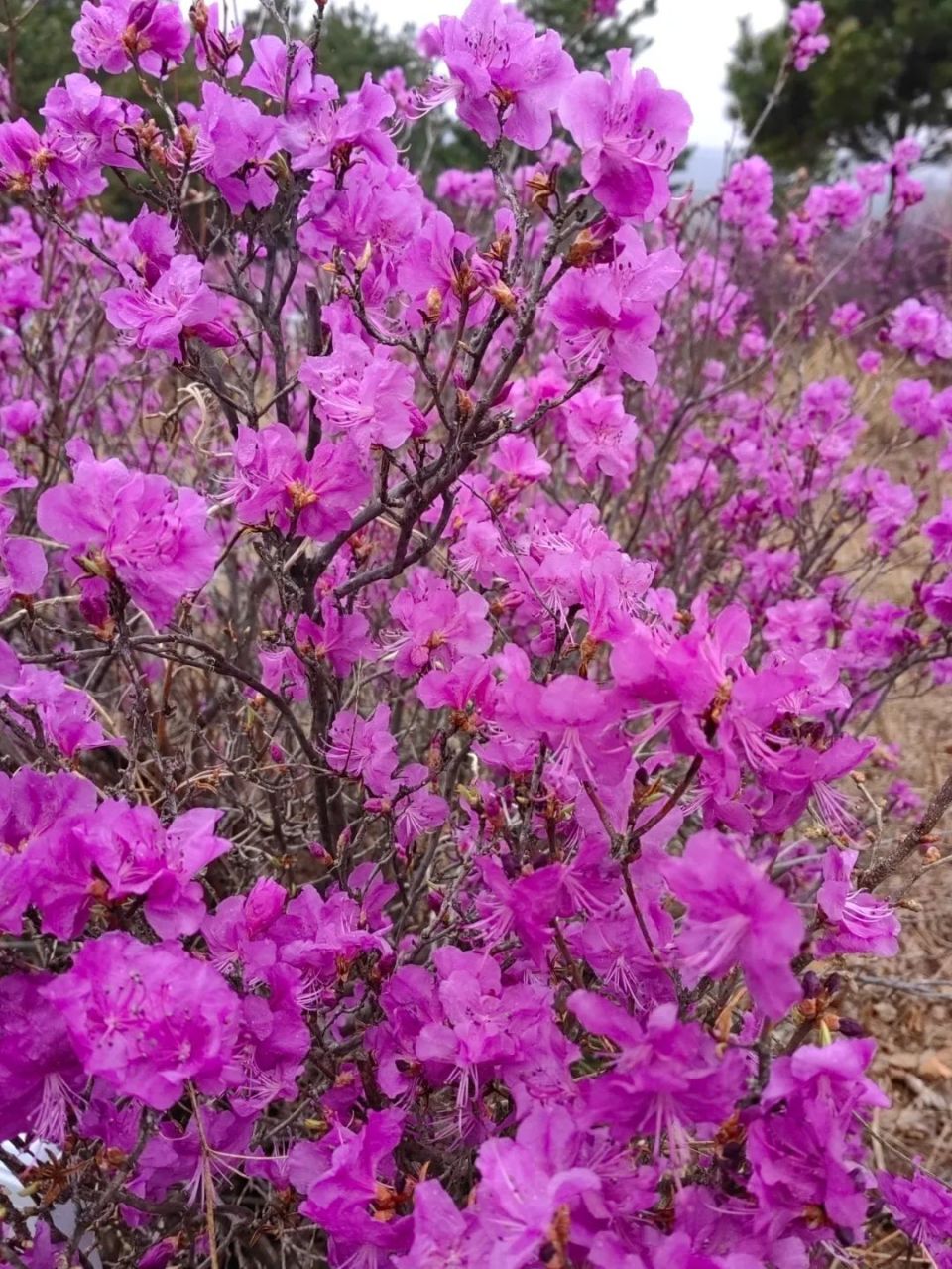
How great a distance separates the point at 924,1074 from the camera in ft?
9.34

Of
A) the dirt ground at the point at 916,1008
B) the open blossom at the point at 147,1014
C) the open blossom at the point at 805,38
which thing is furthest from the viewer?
the open blossom at the point at 805,38

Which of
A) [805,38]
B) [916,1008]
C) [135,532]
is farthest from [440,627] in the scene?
[805,38]

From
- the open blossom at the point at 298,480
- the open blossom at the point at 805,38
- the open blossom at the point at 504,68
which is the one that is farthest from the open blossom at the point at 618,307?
the open blossom at the point at 805,38

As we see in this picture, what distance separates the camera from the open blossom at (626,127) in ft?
4.00

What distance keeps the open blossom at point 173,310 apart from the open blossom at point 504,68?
438mm

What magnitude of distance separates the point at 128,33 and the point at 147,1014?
1.45 meters

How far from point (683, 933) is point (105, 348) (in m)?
3.54

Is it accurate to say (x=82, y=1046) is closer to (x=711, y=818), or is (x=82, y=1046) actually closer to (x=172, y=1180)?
(x=172, y=1180)

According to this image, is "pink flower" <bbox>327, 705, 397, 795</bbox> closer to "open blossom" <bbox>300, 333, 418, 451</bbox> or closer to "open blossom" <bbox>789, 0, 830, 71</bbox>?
"open blossom" <bbox>300, 333, 418, 451</bbox>

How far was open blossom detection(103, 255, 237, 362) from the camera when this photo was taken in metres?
1.38

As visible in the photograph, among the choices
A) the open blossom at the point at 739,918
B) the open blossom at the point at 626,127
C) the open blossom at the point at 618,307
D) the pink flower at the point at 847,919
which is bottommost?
the pink flower at the point at 847,919

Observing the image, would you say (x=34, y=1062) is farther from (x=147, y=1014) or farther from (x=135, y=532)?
(x=135, y=532)

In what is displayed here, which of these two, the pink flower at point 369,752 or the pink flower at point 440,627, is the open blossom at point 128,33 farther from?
the pink flower at point 369,752

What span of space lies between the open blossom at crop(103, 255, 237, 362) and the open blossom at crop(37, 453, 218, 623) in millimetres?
256
